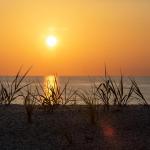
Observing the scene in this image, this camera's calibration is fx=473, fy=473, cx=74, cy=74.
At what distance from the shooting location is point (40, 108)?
8930mm

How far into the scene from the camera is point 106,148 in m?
6.27

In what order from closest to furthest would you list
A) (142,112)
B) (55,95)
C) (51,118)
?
(51,118) < (142,112) < (55,95)

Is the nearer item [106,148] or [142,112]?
[106,148]

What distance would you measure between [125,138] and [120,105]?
2.36m

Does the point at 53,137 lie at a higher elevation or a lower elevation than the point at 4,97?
lower

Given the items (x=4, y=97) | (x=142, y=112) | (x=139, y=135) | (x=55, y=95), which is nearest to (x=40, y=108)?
(x=55, y=95)

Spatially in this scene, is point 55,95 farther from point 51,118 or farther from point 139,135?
point 139,135

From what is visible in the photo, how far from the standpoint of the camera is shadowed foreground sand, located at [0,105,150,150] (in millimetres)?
6414

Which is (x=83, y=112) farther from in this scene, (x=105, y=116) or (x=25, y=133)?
(x=25, y=133)

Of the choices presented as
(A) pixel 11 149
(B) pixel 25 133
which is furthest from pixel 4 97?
(A) pixel 11 149

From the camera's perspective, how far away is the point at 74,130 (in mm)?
7035

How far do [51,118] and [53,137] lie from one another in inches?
43.0

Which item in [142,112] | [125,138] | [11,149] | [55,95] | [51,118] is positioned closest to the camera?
[11,149]

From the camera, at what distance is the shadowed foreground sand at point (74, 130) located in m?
6.41
